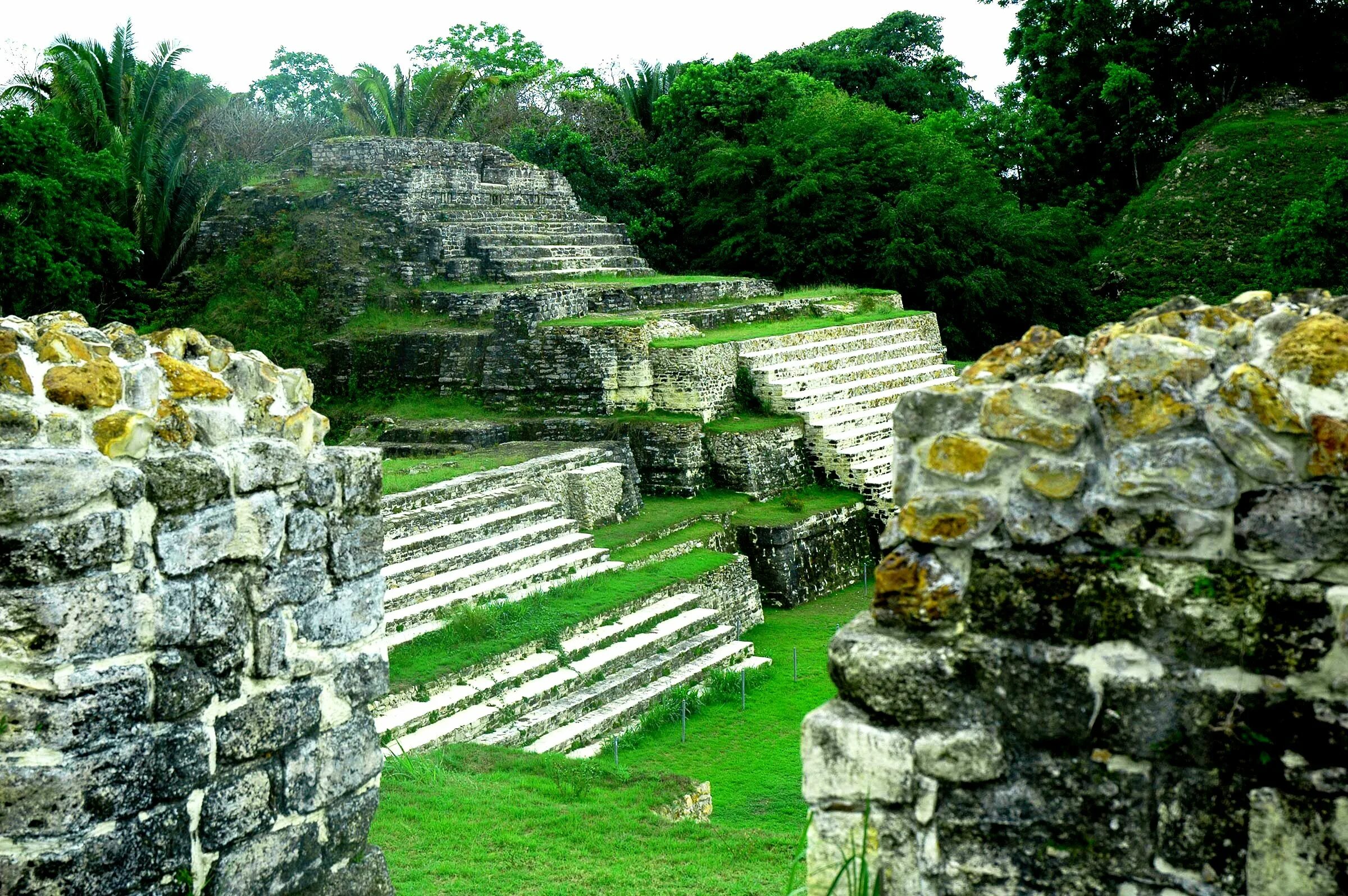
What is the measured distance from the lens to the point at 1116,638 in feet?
6.88

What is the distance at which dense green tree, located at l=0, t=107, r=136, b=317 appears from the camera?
15.1 m

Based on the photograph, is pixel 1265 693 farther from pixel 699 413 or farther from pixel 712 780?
pixel 699 413

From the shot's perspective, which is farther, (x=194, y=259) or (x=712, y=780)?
(x=194, y=259)

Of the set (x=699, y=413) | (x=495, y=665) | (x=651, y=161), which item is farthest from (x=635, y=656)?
(x=651, y=161)

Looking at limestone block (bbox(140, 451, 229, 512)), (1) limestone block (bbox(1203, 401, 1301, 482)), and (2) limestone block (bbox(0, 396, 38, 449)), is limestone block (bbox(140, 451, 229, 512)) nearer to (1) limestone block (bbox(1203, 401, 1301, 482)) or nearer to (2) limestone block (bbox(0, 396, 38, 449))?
(2) limestone block (bbox(0, 396, 38, 449))

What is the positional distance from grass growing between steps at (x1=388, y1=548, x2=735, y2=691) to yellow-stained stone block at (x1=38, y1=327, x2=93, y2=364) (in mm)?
4277

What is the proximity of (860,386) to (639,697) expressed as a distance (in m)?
7.17

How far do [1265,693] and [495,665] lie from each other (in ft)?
20.5

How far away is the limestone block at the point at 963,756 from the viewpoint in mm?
2123

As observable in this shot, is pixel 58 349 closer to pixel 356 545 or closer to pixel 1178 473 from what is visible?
pixel 356 545

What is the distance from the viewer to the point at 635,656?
346 inches

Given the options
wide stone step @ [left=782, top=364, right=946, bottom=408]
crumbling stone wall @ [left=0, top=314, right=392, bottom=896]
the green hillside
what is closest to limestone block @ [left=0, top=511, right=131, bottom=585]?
crumbling stone wall @ [left=0, top=314, right=392, bottom=896]

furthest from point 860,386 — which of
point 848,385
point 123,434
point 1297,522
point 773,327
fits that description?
point 1297,522

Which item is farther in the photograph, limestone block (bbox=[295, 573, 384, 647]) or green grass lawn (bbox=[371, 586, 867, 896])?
green grass lawn (bbox=[371, 586, 867, 896])
